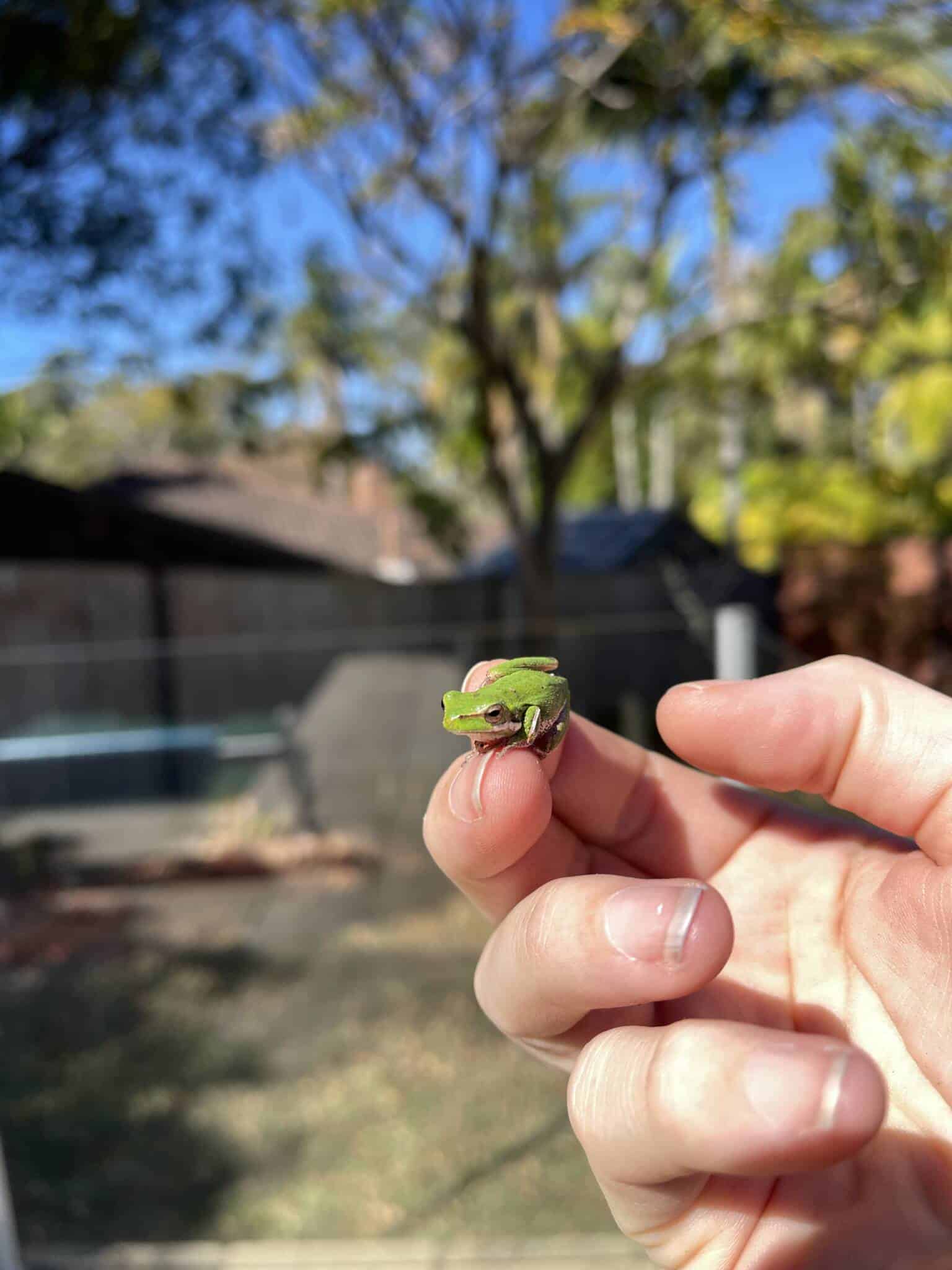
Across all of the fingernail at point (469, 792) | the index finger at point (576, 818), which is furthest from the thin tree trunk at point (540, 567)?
the fingernail at point (469, 792)

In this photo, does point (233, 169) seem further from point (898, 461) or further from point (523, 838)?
point (898, 461)

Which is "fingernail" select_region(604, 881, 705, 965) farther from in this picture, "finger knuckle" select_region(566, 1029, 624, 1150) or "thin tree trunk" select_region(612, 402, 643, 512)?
"thin tree trunk" select_region(612, 402, 643, 512)

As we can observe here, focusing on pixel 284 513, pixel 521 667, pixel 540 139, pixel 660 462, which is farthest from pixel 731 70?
pixel 660 462

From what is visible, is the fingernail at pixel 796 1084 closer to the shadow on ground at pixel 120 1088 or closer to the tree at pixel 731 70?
the shadow on ground at pixel 120 1088

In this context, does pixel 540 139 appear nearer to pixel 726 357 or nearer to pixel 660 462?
pixel 726 357

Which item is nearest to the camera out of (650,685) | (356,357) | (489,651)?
(650,685)

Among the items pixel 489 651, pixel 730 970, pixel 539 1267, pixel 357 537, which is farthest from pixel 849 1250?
pixel 357 537

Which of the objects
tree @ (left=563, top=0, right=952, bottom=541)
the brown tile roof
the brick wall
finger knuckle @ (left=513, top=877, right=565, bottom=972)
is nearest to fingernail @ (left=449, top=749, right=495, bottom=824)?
finger knuckle @ (left=513, top=877, right=565, bottom=972)

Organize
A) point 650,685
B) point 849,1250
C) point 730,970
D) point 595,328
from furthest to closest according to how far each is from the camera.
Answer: point 595,328 → point 650,685 → point 730,970 → point 849,1250
